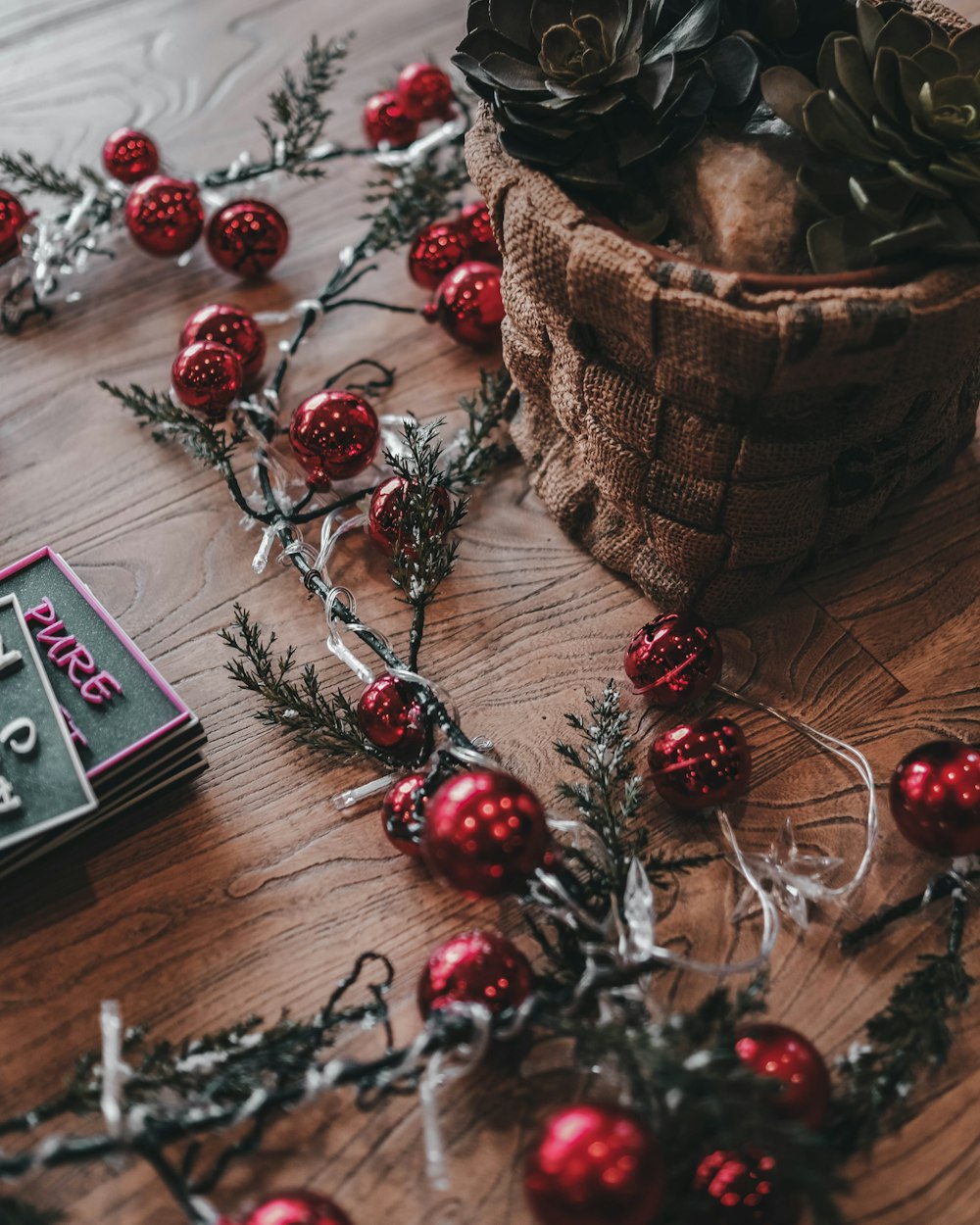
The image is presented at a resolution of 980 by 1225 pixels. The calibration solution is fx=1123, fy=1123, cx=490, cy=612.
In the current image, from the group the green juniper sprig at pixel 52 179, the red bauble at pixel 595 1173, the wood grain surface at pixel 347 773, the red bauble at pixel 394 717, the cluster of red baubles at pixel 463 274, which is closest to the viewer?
the red bauble at pixel 595 1173

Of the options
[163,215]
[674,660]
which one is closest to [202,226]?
[163,215]

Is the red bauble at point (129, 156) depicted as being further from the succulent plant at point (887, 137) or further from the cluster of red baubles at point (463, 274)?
the succulent plant at point (887, 137)

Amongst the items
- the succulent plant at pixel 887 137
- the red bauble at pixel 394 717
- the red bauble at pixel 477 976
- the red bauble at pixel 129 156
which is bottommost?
the red bauble at pixel 477 976

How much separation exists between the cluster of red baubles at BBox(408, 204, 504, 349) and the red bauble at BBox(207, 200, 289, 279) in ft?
0.46

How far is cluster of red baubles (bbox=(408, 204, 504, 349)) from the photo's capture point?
3.41 ft

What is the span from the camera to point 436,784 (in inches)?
30.3

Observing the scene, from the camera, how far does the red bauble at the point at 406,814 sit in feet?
2.47

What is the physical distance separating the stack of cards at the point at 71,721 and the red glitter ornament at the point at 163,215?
45 cm

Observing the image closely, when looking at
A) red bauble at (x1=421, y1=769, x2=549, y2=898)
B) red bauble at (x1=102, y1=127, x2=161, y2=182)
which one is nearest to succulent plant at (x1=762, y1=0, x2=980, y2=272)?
red bauble at (x1=421, y1=769, x2=549, y2=898)

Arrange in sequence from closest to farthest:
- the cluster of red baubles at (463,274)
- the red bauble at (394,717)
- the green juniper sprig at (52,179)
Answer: the red bauble at (394,717) < the cluster of red baubles at (463,274) < the green juniper sprig at (52,179)

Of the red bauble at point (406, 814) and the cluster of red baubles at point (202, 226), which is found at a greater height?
the cluster of red baubles at point (202, 226)

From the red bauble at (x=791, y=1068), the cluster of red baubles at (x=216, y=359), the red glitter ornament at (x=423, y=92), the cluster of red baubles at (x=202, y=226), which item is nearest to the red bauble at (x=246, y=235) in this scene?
the cluster of red baubles at (x=202, y=226)

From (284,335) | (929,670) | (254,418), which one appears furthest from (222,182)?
(929,670)

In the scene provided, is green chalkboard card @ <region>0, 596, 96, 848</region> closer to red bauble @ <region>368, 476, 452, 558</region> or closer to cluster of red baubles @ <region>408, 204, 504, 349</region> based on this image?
red bauble @ <region>368, 476, 452, 558</region>
